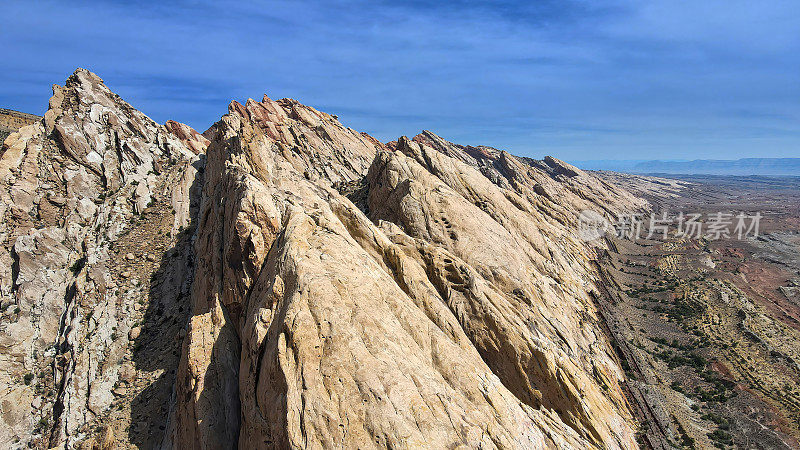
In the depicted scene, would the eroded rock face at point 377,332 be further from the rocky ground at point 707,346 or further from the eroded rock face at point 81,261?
the rocky ground at point 707,346

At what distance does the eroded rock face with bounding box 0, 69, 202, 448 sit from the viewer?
31.7 meters

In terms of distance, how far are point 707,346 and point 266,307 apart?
271ft

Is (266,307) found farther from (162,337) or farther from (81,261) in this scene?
(81,261)

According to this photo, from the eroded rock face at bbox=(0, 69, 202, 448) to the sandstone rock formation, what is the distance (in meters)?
0.21

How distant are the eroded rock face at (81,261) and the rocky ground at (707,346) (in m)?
57.5

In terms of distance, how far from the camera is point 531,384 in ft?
91.1

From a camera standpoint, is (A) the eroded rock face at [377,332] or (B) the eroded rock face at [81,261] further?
(B) the eroded rock face at [81,261]

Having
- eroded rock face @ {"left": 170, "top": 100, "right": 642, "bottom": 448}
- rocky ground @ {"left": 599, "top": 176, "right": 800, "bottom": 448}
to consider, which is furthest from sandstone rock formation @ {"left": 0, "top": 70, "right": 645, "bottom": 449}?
rocky ground @ {"left": 599, "top": 176, "right": 800, "bottom": 448}

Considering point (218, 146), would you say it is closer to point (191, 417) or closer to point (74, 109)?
point (74, 109)

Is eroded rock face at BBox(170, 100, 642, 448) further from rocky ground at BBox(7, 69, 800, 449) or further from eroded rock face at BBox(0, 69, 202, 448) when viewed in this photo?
eroded rock face at BBox(0, 69, 202, 448)

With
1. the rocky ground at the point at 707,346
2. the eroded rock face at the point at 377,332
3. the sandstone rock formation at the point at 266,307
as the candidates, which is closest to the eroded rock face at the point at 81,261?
the sandstone rock formation at the point at 266,307

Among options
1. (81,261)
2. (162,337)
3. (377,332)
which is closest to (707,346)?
(377,332)

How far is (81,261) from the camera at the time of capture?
4231cm

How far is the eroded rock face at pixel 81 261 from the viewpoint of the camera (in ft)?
104
